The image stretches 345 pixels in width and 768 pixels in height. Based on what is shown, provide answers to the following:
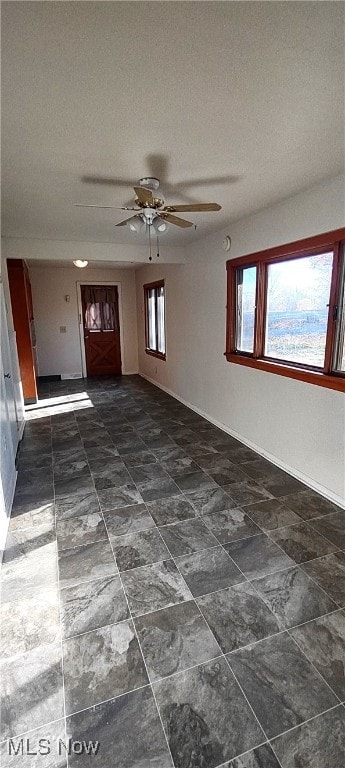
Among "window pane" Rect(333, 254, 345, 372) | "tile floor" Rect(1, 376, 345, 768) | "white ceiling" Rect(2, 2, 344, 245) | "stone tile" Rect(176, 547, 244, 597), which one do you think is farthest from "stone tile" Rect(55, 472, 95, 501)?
"white ceiling" Rect(2, 2, 344, 245)

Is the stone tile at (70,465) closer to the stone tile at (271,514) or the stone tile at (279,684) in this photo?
the stone tile at (271,514)

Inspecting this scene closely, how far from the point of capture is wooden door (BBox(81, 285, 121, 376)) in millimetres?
7242

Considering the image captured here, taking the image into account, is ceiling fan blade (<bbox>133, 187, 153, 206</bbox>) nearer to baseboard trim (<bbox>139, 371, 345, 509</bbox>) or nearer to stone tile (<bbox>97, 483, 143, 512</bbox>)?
stone tile (<bbox>97, 483, 143, 512</bbox>)

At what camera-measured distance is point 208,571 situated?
1.93m

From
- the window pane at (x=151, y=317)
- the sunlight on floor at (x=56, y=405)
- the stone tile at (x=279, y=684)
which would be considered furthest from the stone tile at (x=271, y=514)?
the window pane at (x=151, y=317)

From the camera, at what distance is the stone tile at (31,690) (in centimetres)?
123

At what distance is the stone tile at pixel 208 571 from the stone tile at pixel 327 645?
1.32 feet

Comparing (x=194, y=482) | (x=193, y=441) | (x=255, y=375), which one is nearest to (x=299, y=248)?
(x=255, y=375)

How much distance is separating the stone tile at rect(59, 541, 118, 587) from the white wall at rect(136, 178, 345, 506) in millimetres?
1731

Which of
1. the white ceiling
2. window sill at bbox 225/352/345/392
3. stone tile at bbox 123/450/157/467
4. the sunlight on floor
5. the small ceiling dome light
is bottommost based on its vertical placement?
stone tile at bbox 123/450/157/467

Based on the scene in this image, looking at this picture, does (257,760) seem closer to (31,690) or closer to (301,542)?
(31,690)

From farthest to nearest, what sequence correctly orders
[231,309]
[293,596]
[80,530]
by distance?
[231,309], [80,530], [293,596]

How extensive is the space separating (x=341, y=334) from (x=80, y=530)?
91.5 inches

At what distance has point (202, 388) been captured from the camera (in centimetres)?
474
